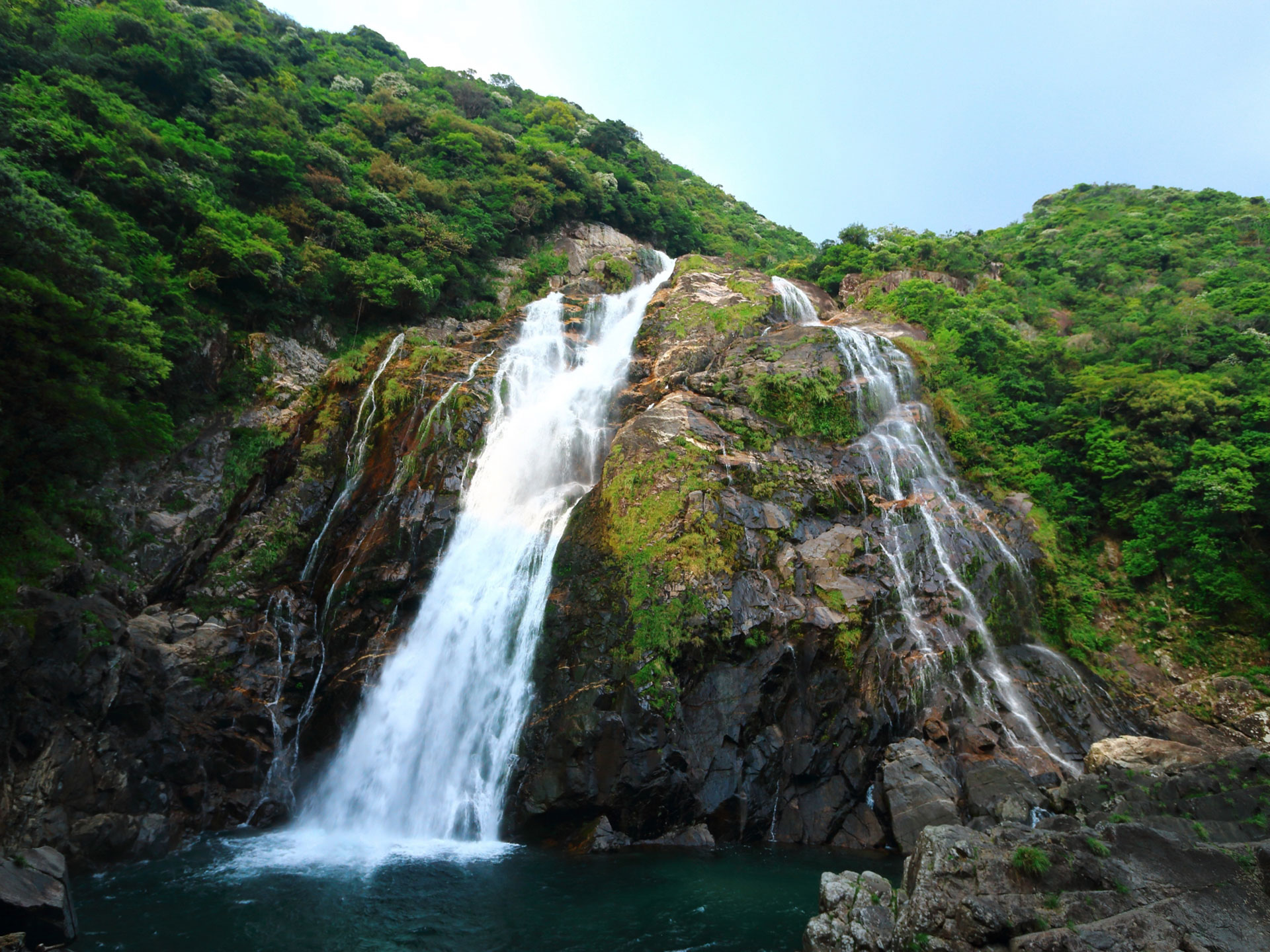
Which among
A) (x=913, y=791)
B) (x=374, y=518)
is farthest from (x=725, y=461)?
(x=374, y=518)

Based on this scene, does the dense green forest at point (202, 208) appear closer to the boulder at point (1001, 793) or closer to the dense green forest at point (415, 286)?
the dense green forest at point (415, 286)

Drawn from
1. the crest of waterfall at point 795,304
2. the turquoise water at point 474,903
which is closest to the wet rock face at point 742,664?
the turquoise water at point 474,903

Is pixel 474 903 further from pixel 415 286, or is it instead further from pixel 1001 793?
pixel 415 286

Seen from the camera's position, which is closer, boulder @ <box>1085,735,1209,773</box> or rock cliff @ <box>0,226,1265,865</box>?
boulder @ <box>1085,735,1209,773</box>

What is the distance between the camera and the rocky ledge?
462 cm

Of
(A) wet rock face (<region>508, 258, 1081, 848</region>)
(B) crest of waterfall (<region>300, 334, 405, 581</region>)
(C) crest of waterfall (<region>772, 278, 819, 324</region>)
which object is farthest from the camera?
(C) crest of waterfall (<region>772, 278, 819, 324</region>)

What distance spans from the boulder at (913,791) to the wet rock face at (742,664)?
0.04 metres

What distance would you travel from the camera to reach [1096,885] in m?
5.28

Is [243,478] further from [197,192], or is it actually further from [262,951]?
[262,951]

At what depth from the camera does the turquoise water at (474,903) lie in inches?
283

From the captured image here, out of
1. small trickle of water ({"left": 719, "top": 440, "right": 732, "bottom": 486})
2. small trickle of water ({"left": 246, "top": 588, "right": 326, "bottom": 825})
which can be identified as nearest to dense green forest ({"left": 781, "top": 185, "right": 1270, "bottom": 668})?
small trickle of water ({"left": 719, "top": 440, "right": 732, "bottom": 486})

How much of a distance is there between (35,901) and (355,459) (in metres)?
11.4

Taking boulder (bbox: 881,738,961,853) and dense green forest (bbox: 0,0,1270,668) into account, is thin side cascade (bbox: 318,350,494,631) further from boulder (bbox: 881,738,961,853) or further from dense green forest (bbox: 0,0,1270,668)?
boulder (bbox: 881,738,961,853)

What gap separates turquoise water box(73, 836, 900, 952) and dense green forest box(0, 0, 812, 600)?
5.79 metres
